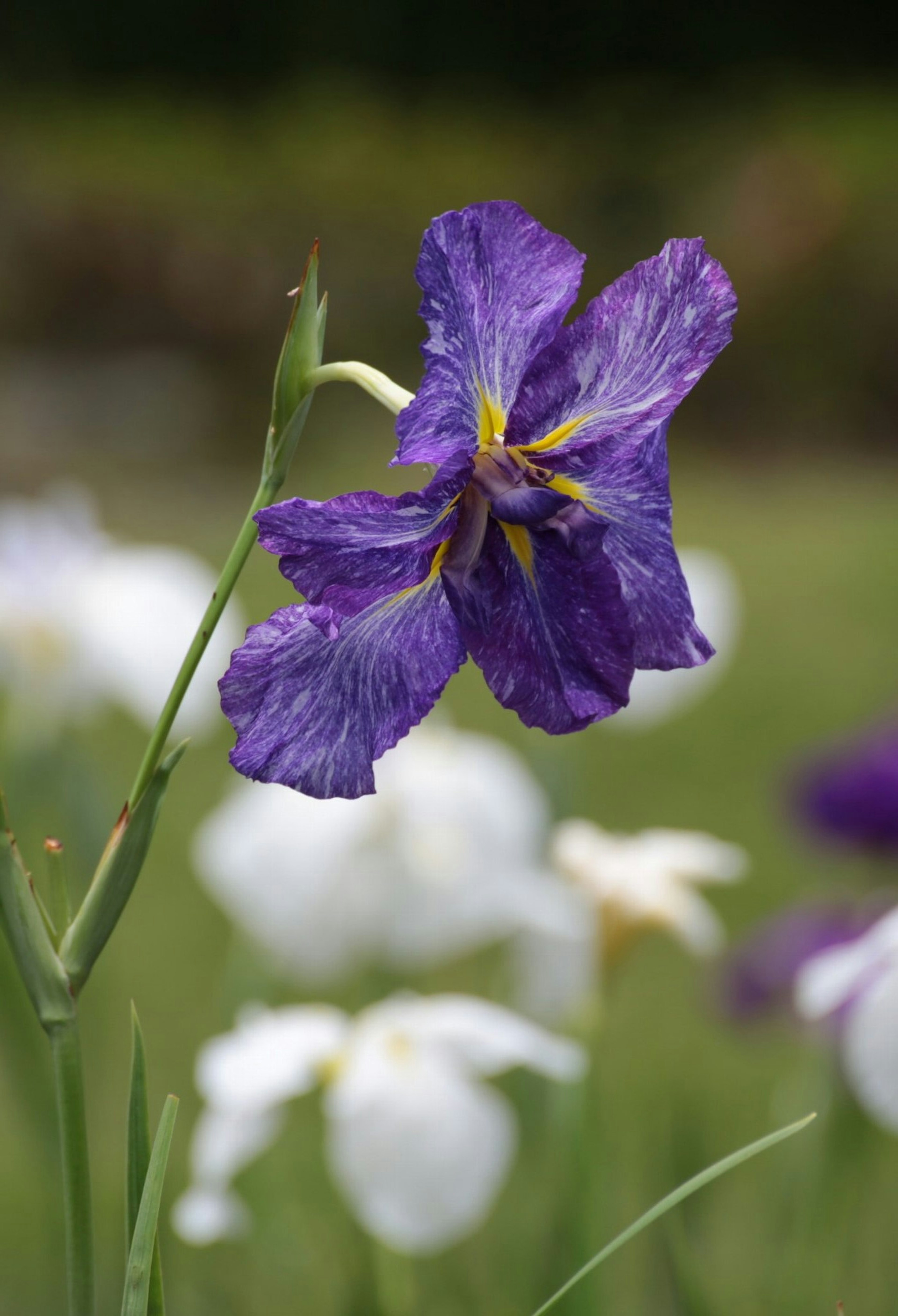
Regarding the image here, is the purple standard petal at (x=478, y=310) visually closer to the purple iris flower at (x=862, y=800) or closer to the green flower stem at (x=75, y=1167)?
the green flower stem at (x=75, y=1167)

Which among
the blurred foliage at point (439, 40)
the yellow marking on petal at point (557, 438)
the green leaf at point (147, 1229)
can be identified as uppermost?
the blurred foliage at point (439, 40)

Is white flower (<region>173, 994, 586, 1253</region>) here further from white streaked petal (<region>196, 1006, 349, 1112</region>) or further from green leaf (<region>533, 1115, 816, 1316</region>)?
green leaf (<region>533, 1115, 816, 1316</region>)

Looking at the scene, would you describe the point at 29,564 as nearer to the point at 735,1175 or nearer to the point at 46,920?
the point at 46,920

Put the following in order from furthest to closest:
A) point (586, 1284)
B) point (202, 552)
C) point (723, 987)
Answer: point (202, 552), point (723, 987), point (586, 1284)

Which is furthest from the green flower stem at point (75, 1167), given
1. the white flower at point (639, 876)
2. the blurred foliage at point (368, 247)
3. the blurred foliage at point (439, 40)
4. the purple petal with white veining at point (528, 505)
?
the blurred foliage at point (439, 40)

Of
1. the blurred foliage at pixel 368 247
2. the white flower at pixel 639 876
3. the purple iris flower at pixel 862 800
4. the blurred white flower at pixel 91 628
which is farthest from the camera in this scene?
the blurred foliage at pixel 368 247

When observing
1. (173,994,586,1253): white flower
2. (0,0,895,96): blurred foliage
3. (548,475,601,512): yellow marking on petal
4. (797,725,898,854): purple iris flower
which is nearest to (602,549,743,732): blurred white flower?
(797,725,898,854): purple iris flower

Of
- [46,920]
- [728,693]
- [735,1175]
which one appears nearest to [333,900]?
[46,920]

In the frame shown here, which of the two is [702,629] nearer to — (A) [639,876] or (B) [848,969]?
(A) [639,876]
